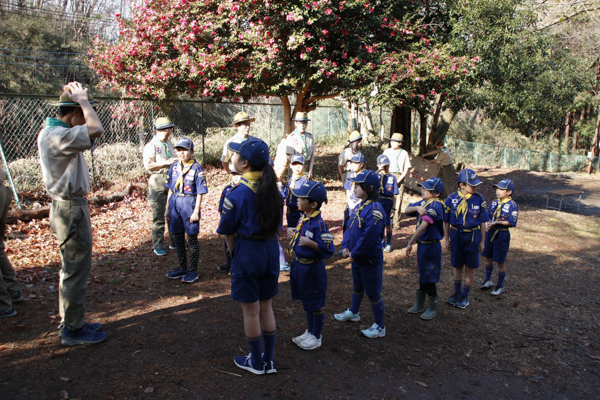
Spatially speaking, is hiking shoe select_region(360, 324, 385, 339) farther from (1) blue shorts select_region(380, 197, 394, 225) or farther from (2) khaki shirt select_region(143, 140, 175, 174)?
(2) khaki shirt select_region(143, 140, 175, 174)

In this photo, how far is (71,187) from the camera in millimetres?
3611

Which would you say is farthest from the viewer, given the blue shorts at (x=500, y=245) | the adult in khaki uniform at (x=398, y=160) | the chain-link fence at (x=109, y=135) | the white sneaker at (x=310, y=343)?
the chain-link fence at (x=109, y=135)

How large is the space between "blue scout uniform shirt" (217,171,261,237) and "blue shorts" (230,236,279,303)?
10 cm

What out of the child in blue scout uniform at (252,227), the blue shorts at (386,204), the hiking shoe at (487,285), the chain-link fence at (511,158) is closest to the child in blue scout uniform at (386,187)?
the blue shorts at (386,204)

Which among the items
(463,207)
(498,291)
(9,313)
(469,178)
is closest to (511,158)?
(498,291)

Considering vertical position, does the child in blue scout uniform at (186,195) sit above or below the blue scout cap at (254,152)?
below

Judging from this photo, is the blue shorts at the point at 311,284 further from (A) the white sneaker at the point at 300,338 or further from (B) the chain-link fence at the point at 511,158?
(B) the chain-link fence at the point at 511,158

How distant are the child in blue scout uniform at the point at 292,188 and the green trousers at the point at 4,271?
314cm

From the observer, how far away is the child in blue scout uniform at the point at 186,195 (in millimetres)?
5324

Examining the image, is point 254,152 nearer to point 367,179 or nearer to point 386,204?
point 367,179

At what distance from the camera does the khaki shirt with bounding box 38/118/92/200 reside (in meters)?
3.40

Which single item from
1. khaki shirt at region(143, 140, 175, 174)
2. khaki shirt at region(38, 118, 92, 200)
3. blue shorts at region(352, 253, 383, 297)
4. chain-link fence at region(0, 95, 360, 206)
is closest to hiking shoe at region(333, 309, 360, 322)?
blue shorts at region(352, 253, 383, 297)

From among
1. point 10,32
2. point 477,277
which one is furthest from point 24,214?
point 10,32

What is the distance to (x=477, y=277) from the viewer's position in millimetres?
6711
